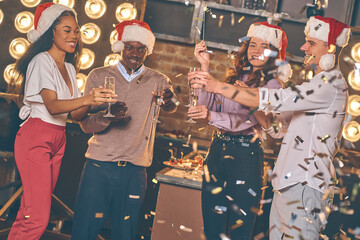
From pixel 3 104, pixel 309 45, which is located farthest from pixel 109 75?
pixel 3 104

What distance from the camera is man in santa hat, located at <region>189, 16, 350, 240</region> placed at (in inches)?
86.4

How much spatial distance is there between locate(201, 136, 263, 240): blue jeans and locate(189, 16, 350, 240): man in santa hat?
0.72 ft

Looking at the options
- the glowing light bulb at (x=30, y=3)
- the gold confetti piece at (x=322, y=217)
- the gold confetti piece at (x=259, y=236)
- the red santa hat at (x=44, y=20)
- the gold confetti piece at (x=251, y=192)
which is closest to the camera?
the gold confetti piece at (x=322, y=217)

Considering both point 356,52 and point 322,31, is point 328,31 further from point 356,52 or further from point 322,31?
point 356,52

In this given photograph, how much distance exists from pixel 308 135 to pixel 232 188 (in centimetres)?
56

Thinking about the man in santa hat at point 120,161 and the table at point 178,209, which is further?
the table at point 178,209

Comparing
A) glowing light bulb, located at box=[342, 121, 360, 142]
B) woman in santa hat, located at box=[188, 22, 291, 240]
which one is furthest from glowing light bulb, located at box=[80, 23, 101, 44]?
glowing light bulb, located at box=[342, 121, 360, 142]

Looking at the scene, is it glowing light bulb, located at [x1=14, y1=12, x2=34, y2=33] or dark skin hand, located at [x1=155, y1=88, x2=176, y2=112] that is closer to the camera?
dark skin hand, located at [x1=155, y1=88, x2=176, y2=112]

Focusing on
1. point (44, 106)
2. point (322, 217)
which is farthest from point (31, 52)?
point (322, 217)

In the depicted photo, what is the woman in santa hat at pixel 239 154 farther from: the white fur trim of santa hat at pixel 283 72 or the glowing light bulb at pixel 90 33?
the glowing light bulb at pixel 90 33

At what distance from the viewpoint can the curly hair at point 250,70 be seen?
2680 millimetres

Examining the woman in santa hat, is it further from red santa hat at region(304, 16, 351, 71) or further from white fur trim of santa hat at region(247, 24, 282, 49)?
red santa hat at region(304, 16, 351, 71)

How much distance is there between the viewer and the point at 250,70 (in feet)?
9.01

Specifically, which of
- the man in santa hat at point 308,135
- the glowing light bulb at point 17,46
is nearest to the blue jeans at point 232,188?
the man in santa hat at point 308,135
